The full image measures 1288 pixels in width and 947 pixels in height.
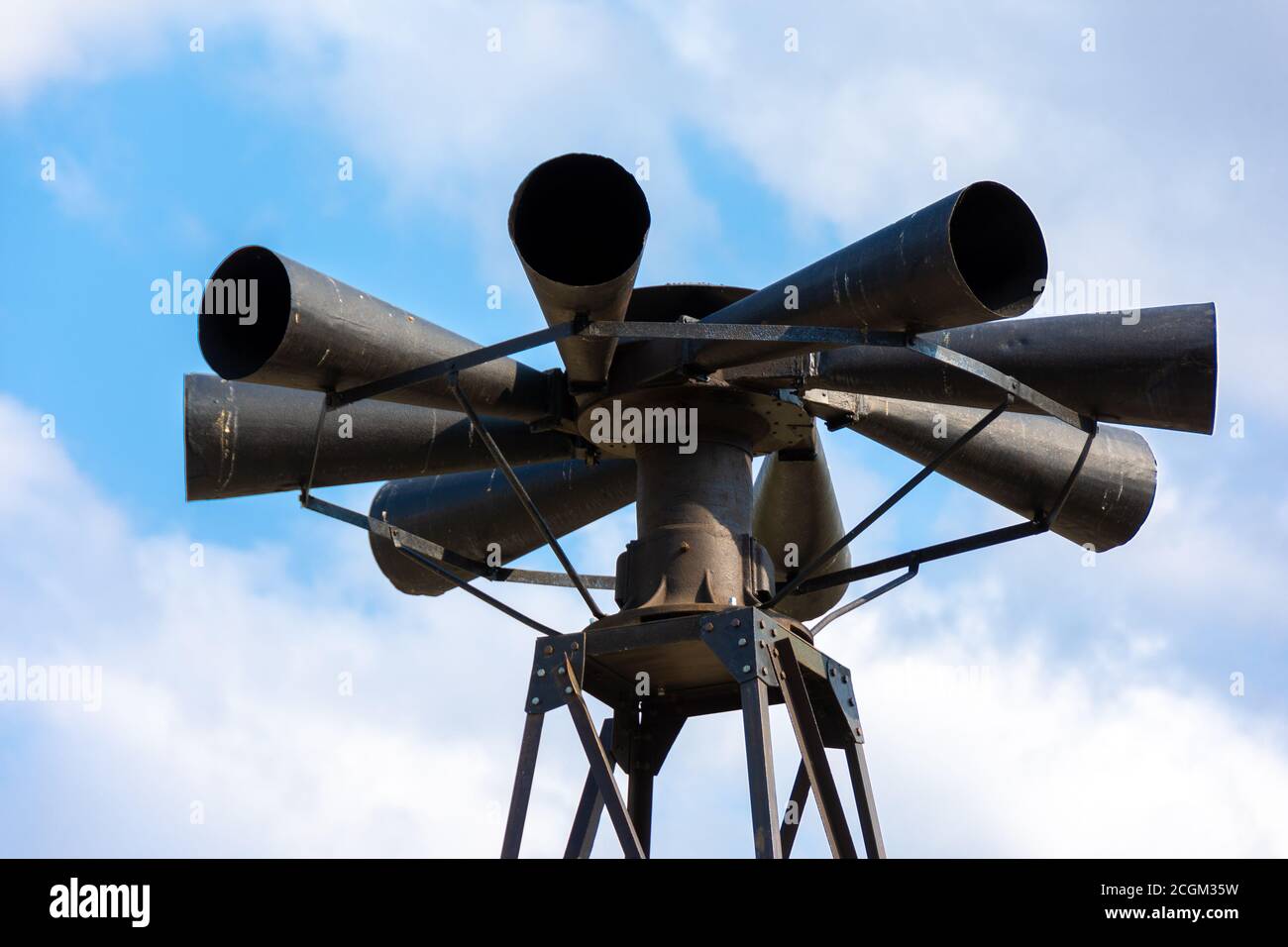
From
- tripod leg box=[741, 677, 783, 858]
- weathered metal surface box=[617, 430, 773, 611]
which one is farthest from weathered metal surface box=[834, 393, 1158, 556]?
tripod leg box=[741, 677, 783, 858]

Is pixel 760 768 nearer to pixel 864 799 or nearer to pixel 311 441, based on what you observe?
pixel 864 799

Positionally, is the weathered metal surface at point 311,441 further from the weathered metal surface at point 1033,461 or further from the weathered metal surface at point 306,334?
the weathered metal surface at point 1033,461

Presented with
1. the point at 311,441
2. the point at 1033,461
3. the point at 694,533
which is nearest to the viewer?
the point at 694,533

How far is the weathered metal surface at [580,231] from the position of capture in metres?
9.99

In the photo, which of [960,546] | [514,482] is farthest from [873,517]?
[514,482]

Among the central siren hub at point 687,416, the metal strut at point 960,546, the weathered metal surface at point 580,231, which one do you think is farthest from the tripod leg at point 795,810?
the weathered metal surface at point 580,231

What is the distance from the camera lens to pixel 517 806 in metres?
11.0

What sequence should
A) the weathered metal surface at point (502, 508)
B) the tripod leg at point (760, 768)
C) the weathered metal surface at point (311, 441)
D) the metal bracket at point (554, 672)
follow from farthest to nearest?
the weathered metal surface at point (502, 508), the weathered metal surface at point (311, 441), the metal bracket at point (554, 672), the tripod leg at point (760, 768)

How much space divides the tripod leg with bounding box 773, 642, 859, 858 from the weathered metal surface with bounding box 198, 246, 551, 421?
3083 millimetres

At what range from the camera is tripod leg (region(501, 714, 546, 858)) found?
10.9 meters

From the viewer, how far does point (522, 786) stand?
11102 millimetres

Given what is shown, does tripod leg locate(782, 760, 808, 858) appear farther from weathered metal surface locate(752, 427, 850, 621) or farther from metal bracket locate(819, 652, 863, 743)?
weathered metal surface locate(752, 427, 850, 621)

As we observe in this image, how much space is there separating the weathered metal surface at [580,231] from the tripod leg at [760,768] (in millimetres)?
2667

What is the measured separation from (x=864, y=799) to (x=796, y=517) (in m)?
3.36
